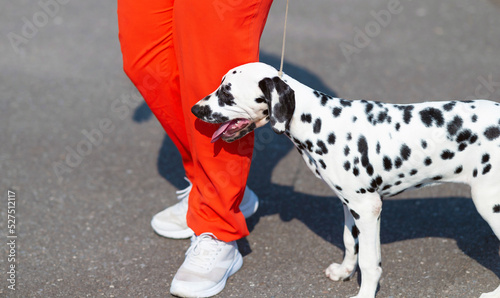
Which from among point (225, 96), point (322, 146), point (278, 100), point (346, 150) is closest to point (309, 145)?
point (322, 146)

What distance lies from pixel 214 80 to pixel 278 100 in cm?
46

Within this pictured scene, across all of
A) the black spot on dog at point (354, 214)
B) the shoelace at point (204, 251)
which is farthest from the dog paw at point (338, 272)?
the shoelace at point (204, 251)

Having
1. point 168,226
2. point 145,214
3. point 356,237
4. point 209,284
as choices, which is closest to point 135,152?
point 145,214

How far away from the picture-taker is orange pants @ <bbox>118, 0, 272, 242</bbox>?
326 cm

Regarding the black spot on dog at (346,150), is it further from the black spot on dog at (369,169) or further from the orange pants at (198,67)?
the orange pants at (198,67)

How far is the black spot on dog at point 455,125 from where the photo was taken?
3.20 m

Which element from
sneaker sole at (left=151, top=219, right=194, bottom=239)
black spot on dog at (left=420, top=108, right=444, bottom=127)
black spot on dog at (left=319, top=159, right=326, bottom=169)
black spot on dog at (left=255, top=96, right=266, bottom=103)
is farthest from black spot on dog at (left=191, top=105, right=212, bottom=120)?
sneaker sole at (left=151, top=219, right=194, bottom=239)

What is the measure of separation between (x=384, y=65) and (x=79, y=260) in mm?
4539

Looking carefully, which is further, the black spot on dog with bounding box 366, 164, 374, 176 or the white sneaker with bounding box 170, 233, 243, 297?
the white sneaker with bounding box 170, 233, 243, 297

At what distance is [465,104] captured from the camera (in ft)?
10.8

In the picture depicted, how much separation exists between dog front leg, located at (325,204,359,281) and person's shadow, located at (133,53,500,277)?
44cm

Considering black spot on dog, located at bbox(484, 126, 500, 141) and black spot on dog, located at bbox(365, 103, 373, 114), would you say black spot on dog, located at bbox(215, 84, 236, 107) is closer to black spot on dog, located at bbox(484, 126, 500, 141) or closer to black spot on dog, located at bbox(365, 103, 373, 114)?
black spot on dog, located at bbox(365, 103, 373, 114)

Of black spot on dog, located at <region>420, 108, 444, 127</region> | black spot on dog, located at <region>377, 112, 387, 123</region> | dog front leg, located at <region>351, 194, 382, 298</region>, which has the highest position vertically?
black spot on dog, located at <region>377, 112, 387, 123</region>

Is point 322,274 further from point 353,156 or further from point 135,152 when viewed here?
point 135,152
